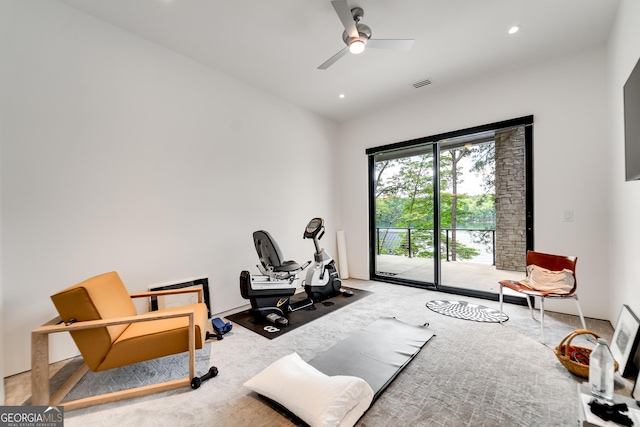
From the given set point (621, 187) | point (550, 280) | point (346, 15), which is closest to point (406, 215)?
point (550, 280)

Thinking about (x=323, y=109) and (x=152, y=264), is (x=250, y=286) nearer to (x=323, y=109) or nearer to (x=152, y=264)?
(x=152, y=264)

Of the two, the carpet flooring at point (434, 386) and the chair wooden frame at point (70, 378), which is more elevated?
the chair wooden frame at point (70, 378)

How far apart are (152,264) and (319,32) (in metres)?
3.04

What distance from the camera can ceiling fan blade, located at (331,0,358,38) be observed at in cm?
207

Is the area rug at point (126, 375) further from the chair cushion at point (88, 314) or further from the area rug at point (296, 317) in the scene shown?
the area rug at point (296, 317)

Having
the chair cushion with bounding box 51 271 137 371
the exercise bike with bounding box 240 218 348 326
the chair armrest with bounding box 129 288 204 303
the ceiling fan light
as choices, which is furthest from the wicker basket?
the chair cushion with bounding box 51 271 137 371

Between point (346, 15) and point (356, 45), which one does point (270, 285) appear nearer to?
point (356, 45)

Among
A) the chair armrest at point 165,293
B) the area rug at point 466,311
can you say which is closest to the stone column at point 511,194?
the area rug at point 466,311

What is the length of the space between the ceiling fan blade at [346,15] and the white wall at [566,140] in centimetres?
195

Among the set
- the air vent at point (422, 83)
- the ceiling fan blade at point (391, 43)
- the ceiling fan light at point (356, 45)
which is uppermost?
the air vent at point (422, 83)

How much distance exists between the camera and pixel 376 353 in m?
2.33

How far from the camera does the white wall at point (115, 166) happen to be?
2.15 metres

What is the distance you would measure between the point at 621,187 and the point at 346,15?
2982mm

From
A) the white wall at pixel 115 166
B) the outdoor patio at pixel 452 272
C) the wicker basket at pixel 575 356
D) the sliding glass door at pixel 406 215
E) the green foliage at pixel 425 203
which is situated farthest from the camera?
the sliding glass door at pixel 406 215
